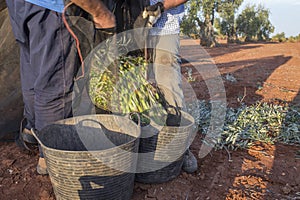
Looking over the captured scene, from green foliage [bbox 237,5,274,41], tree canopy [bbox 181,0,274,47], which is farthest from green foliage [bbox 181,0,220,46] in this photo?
green foliage [bbox 237,5,274,41]

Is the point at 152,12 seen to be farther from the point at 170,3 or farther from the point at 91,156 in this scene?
the point at 91,156

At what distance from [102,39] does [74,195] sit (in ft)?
3.66

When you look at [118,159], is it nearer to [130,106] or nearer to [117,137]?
[117,137]

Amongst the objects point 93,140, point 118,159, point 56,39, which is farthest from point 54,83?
point 118,159

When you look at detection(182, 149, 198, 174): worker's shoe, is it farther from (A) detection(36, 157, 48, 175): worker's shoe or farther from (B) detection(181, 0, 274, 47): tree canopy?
(B) detection(181, 0, 274, 47): tree canopy

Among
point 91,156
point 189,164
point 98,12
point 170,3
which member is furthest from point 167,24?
point 91,156

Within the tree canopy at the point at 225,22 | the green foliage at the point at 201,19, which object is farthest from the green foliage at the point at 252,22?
the green foliage at the point at 201,19

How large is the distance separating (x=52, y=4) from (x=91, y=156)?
103cm

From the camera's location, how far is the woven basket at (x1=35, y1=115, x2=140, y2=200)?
164cm

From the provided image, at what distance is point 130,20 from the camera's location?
2416 mm

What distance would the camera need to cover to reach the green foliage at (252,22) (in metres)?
25.7

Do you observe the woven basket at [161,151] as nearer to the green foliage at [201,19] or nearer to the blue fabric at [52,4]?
the blue fabric at [52,4]

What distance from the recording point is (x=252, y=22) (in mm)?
25984

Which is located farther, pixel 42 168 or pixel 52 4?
pixel 42 168
